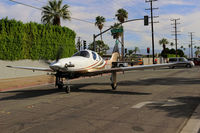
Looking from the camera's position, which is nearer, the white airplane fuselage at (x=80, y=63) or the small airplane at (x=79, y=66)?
the white airplane fuselage at (x=80, y=63)

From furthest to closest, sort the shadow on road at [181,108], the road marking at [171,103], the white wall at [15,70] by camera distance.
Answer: the white wall at [15,70]
the road marking at [171,103]
the shadow on road at [181,108]

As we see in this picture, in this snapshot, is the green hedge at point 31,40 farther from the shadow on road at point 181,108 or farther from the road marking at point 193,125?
the road marking at point 193,125

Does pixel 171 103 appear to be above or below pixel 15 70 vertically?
below

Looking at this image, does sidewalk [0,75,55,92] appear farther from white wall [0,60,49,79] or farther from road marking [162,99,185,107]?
road marking [162,99,185,107]

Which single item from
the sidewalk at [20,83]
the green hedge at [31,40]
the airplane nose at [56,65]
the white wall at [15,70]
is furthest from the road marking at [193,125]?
the white wall at [15,70]

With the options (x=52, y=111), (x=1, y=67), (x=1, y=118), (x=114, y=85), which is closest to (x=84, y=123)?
(x=52, y=111)

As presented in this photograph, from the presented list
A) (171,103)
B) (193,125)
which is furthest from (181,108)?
(193,125)

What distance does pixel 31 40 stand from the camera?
29.2 meters

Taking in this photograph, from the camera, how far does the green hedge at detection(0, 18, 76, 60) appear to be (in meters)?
25.8

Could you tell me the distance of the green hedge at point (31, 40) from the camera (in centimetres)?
2577

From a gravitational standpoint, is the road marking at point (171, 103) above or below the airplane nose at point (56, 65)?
below

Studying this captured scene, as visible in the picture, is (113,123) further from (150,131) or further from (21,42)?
(21,42)

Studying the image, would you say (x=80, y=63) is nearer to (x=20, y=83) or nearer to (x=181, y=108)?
(x=181, y=108)

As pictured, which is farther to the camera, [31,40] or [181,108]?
[31,40]
